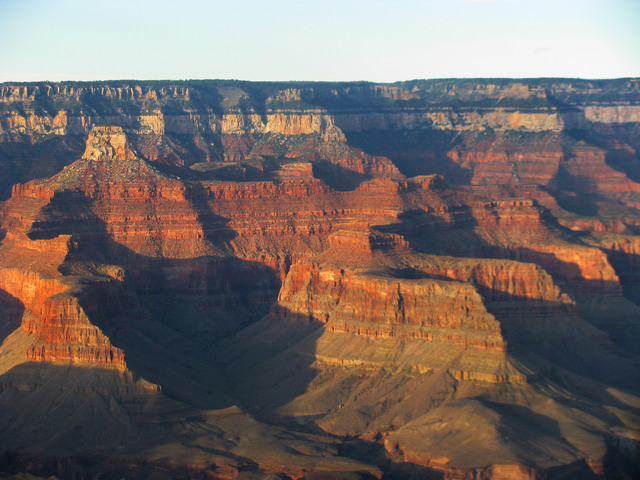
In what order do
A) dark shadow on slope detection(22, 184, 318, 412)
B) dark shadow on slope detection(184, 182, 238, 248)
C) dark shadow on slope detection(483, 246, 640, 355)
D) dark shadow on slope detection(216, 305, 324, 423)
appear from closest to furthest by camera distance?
dark shadow on slope detection(216, 305, 324, 423), dark shadow on slope detection(22, 184, 318, 412), dark shadow on slope detection(483, 246, 640, 355), dark shadow on slope detection(184, 182, 238, 248)

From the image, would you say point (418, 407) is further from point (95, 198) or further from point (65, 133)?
point (65, 133)

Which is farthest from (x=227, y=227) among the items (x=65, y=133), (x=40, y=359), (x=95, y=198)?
(x=65, y=133)

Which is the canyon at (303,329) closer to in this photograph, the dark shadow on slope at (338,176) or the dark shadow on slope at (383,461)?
the dark shadow on slope at (383,461)

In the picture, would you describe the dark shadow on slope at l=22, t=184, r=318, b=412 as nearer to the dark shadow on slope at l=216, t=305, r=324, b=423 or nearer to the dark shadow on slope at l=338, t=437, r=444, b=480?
the dark shadow on slope at l=216, t=305, r=324, b=423

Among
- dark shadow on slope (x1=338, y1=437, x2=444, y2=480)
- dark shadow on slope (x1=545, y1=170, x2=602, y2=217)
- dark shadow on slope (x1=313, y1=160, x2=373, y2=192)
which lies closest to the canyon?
dark shadow on slope (x1=338, y1=437, x2=444, y2=480)

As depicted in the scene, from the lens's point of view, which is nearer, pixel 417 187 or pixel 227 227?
pixel 227 227

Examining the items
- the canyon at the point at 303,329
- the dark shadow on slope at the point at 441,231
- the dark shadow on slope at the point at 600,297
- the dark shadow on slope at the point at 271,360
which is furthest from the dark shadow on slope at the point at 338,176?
the dark shadow on slope at the point at 271,360

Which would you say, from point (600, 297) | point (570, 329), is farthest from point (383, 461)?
point (600, 297)
